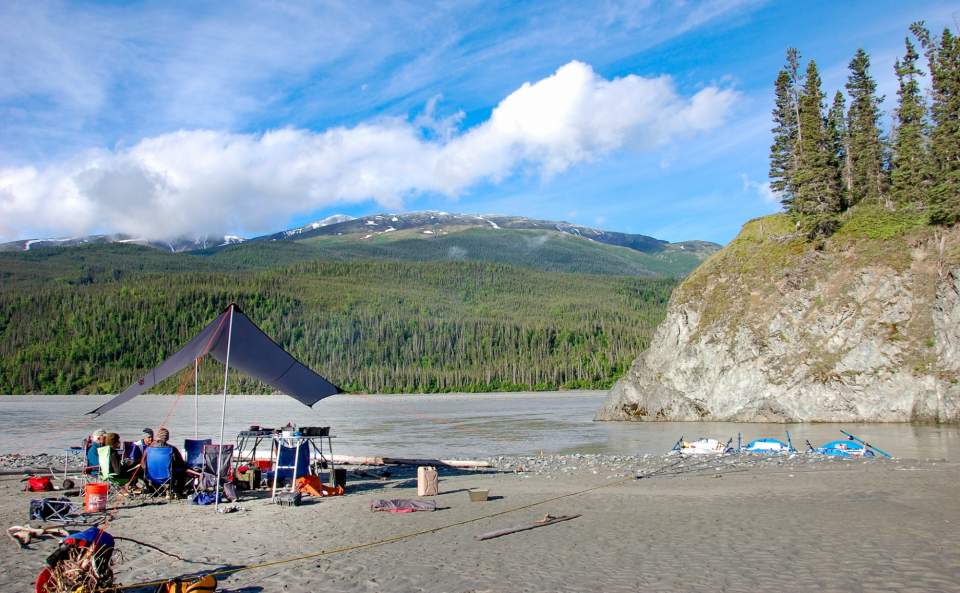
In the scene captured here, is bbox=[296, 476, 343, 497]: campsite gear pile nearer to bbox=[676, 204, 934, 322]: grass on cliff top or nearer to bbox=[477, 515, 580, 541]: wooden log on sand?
bbox=[477, 515, 580, 541]: wooden log on sand

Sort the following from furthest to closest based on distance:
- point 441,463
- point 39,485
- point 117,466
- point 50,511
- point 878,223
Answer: point 878,223, point 441,463, point 39,485, point 117,466, point 50,511

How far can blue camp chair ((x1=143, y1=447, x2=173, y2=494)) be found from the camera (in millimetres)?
15609

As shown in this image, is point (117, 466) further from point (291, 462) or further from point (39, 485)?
point (291, 462)

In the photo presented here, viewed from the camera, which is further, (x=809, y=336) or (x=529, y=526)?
(x=809, y=336)

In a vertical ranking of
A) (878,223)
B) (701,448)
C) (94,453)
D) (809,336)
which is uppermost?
(878,223)

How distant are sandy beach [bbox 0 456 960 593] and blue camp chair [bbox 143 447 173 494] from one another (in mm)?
893

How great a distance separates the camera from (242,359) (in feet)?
60.5

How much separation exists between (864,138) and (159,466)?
58967mm

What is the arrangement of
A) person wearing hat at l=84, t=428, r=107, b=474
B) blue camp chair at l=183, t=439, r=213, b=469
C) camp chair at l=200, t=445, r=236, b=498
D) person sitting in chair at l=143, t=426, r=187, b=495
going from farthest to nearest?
person wearing hat at l=84, t=428, r=107, b=474 → blue camp chair at l=183, t=439, r=213, b=469 → person sitting in chair at l=143, t=426, r=187, b=495 → camp chair at l=200, t=445, r=236, b=498

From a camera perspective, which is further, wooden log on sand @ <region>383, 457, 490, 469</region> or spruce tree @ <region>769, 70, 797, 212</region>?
spruce tree @ <region>769, 70, 797, 212</region>

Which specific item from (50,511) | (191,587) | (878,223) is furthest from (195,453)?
(878,223)

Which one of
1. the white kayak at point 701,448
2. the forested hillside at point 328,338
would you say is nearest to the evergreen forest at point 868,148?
the white kayak at point 701,448

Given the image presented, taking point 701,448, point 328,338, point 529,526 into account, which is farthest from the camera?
point 328,338

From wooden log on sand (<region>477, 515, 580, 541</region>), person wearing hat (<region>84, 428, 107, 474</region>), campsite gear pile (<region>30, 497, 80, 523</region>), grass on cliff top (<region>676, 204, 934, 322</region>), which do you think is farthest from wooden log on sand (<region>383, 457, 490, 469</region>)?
grass on cliff top (<region>676, 204, 934, 322</region>)
